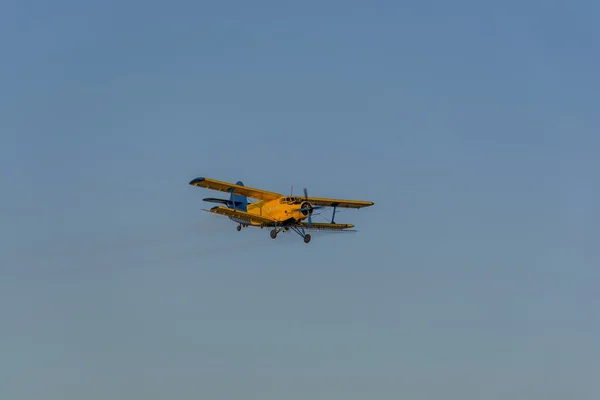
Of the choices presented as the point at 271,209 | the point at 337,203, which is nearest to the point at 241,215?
the point at 271,209

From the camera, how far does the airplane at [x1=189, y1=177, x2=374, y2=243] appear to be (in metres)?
87.1

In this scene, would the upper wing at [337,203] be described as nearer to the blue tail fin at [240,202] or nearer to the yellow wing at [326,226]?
the yellow wing at [326,226]

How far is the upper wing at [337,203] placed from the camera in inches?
Answer: 3531

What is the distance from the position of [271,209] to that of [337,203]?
6924 millimetres

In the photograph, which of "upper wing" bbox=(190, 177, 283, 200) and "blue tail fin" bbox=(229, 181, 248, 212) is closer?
"upper wing" bbox=(190, 177, 283, 200)

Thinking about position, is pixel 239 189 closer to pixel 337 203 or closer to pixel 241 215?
pixel 241 215

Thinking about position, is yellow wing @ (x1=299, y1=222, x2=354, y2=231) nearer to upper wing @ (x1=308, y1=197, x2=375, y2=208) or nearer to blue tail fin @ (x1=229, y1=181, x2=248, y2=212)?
upper wing @ (x1=308, y1=197, x2=375, y2=208)

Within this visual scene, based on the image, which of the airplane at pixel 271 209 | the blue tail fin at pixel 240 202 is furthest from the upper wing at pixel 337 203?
the blue tail fin at pixel 240 202

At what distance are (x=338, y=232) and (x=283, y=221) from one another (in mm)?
6311

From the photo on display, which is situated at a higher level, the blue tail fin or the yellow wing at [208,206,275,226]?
the blue tail fin

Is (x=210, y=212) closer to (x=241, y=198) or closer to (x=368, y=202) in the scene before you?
(x=241, y=198)

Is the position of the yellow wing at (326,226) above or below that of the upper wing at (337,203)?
below

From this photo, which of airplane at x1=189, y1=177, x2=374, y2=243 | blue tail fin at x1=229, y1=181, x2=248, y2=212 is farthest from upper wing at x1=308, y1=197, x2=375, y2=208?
blue tail fin at x1=229, y1=181, x2=248, y2=212

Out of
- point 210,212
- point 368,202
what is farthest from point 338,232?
point 210,212
